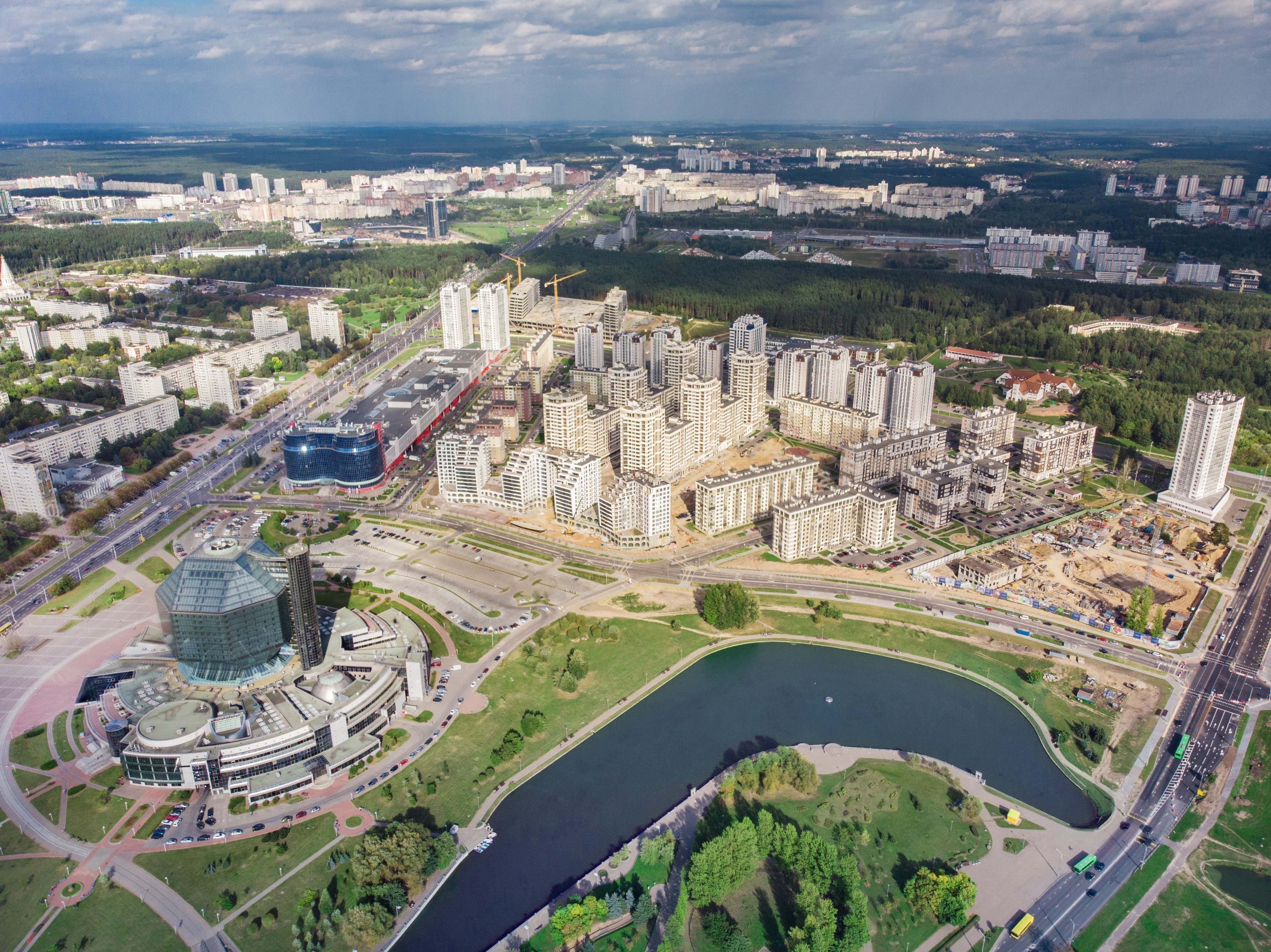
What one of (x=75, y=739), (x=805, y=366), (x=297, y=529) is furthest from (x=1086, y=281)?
(x=75, y=739)

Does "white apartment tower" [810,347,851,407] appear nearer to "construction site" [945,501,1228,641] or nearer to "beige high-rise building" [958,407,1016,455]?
"beige high-rise building" [958,407,1016,455]

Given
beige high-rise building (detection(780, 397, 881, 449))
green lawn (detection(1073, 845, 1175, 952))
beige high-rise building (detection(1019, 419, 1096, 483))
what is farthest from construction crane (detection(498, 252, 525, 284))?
green lawn (detection(1073, 845, 1175, 952))

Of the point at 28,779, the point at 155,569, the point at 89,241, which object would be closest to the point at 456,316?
the point at 155,569

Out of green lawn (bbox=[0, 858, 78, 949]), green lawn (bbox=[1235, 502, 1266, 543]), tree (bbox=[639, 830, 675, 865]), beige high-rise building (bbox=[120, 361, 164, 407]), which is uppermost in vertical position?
beige high-rise building (bbox=[120, 361, 164, 407])

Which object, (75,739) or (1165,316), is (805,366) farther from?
(75,739)

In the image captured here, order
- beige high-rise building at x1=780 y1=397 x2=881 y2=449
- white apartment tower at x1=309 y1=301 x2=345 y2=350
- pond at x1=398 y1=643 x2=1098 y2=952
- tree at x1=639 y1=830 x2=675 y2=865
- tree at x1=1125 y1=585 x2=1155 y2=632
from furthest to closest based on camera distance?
white apartment tower at x1=309 y1=301 x2=345 y2=350 < beige high-rise building at x1=780 y1=397 x2=881 y2=449 < tree at x1=1125 y1=585 x2=1155 y2=632 < tree at x1=639 y1=830 x2=675 y2=865 < pond at x1=398 y1=643 x2=1098 y2=952

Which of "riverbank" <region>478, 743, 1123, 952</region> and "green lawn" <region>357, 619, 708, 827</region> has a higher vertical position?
"green lawn" <region>357, 619, 708, 827</region>

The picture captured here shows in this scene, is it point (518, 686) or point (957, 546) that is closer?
point (518, 686)
